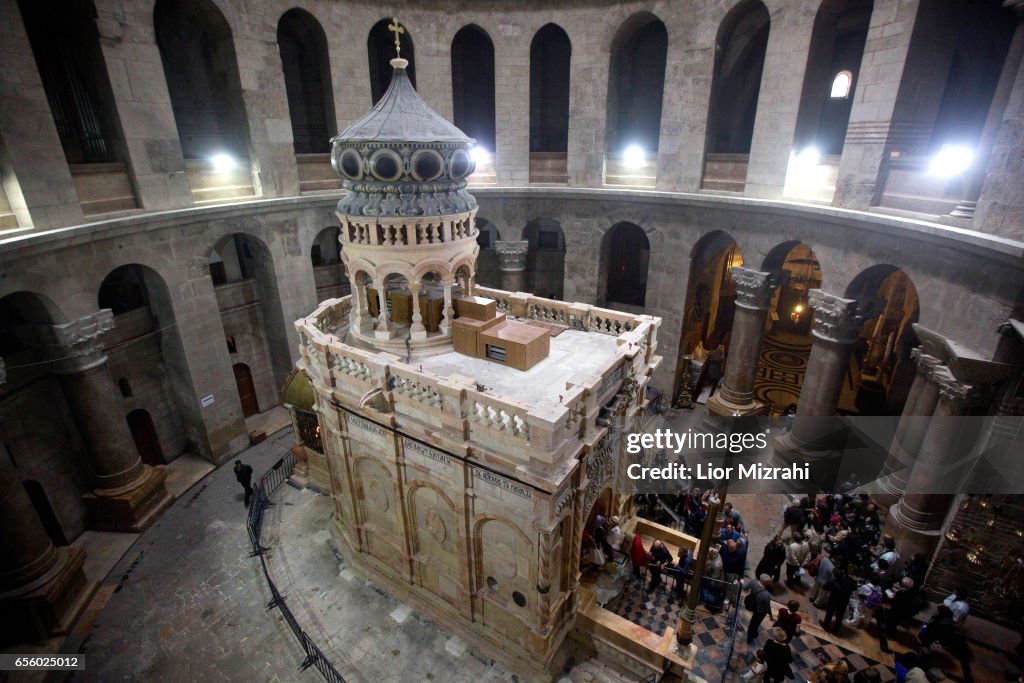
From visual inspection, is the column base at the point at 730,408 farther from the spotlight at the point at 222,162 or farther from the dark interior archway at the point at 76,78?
the dark interior archway at the point at 76,78

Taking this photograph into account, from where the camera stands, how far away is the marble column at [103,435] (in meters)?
14.2

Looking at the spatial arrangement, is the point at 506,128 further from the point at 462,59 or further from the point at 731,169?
the point at 731,169

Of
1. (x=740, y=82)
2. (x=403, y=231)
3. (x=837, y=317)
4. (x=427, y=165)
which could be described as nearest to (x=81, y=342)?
(x=403, y=231)

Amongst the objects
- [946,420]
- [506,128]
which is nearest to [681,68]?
[506,128]

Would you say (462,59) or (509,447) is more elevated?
(462,59)

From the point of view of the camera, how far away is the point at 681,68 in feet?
59.2

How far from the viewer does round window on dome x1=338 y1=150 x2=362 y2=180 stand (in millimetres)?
11750

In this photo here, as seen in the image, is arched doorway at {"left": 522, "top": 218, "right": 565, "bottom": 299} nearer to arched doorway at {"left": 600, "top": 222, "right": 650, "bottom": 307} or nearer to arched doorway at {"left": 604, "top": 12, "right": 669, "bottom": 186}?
arched doorway at {"left": 600, "top": 222, "right": 650, "bottom": 307}

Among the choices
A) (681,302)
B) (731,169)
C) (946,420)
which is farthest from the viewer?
Answer: (681,302)

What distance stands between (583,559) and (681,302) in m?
11.3

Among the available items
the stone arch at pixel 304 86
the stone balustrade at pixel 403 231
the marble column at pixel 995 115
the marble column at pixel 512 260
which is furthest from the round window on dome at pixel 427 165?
the marble column at pixel 995 115

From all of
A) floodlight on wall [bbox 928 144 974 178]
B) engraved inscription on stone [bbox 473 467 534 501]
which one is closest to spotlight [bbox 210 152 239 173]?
engraved inscription on stone [bbox 473 467 534 501]

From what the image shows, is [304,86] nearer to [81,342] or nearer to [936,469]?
[81,342]

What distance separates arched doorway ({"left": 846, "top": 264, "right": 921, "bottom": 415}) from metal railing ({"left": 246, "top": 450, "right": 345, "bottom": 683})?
66.6 feet
